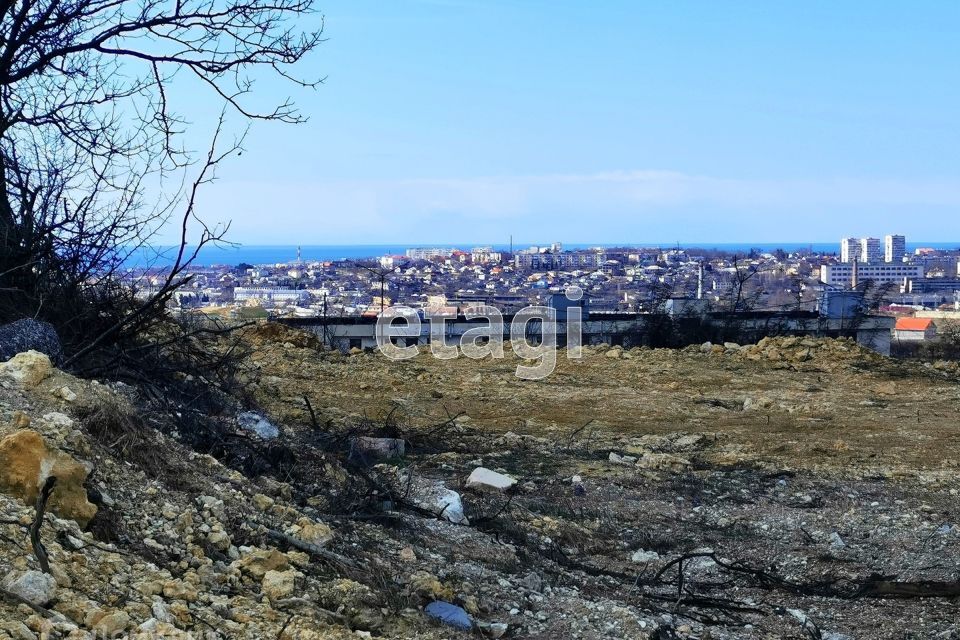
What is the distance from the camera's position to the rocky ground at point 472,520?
129 inches

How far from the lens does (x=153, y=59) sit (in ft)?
27.6

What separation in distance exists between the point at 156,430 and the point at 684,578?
2871 mm

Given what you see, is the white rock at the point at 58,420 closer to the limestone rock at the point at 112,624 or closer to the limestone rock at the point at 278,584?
the limestone rock at the point at 278,584

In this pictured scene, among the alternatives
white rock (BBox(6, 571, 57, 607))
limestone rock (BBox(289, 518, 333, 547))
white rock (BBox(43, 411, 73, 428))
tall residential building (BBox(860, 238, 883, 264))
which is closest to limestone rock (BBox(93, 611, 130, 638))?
white rock (BBox(6, 571, 57, 607))

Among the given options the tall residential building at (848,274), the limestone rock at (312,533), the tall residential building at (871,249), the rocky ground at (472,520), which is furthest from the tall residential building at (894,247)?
the limestone rock at (312,533)

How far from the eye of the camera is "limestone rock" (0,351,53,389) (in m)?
4.44

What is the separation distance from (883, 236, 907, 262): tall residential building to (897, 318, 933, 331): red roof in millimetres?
30203

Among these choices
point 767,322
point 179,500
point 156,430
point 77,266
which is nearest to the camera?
point 179,500

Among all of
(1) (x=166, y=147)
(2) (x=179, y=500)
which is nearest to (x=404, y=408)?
(1) (x=166, y=147)

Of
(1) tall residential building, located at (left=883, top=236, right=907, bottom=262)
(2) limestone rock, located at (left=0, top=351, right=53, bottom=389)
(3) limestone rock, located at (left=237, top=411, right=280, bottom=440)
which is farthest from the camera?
(1) tall residential building, located at (left=883, top=236, right=907, bottom=262)

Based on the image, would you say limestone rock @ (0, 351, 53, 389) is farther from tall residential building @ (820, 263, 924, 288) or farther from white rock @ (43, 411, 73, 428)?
tall residential building @ (820, 263, 924, 288)

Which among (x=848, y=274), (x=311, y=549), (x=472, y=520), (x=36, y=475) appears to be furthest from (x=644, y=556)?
(x=848, y=274)

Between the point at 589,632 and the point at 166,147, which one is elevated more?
the point at 166,147

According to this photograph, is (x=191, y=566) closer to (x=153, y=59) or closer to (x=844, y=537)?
(x=844, y=537)
